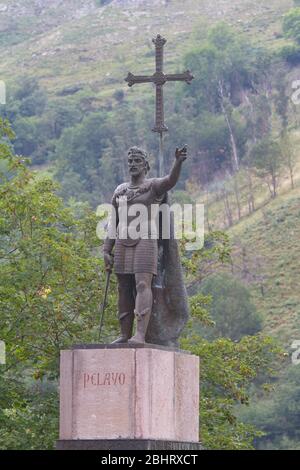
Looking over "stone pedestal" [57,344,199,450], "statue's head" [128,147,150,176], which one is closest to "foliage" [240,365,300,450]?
"statue's head" [128,147,150,176]

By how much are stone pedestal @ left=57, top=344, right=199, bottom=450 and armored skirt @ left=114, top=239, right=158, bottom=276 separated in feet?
3.51

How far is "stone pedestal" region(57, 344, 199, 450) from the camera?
1883 centimetres

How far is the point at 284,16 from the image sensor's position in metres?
167

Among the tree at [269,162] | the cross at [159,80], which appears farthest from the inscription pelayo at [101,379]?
the tree at [269,162]

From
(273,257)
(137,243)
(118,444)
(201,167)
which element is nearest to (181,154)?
(137,243)

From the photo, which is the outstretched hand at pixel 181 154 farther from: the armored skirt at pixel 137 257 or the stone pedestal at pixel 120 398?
the stone pedestal at pixel 120 398

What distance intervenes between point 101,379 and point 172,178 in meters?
2.56

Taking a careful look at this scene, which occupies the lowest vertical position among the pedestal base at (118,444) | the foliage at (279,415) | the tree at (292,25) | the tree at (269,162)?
the pedestal base at (118,444)

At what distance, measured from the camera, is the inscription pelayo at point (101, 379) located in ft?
62.3

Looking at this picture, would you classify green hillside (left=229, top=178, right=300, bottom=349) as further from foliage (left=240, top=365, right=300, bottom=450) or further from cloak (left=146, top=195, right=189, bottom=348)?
cloak (left=146, top=195, right=189, bottom=348)

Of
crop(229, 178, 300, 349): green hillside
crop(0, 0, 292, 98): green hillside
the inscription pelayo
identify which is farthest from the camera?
crop(0, 0, 292, 98): green hillside

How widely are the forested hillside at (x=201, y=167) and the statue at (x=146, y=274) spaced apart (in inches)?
286
